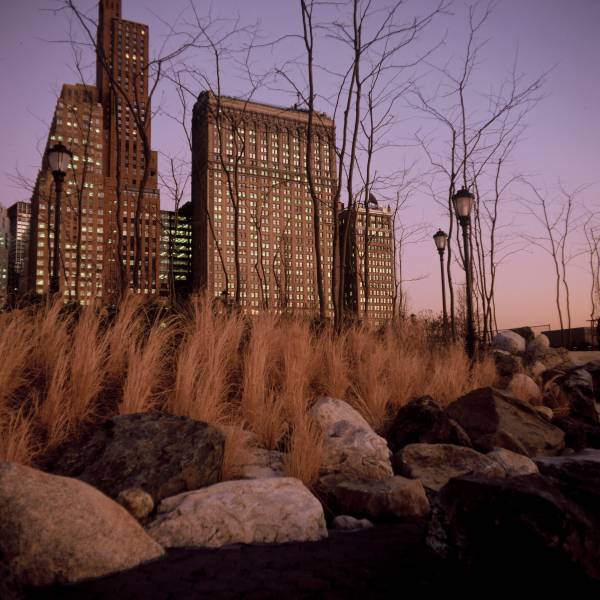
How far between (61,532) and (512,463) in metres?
4.03

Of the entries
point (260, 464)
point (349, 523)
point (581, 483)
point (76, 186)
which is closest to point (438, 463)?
point (349, 523)

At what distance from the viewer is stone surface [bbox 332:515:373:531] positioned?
3.55 metres

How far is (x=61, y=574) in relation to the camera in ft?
8.31

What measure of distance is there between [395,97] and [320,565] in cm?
1255

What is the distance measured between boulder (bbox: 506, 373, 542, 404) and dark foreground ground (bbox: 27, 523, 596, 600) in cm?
657

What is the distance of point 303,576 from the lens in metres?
2.61

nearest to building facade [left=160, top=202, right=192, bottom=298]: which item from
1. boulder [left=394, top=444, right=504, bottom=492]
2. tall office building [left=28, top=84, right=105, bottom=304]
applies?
tall office building [left=28, top=84, right=105, bottom=304]

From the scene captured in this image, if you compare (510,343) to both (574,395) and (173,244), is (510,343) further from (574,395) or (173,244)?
(173,244)

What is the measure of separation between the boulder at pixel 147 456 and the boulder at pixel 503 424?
3486 millimetres

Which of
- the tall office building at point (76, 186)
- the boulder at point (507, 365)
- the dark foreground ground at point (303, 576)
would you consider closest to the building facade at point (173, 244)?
the tall office building at point (76, 186)

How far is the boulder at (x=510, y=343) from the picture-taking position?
1590 centimetres

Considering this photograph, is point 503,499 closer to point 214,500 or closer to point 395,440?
point 214,500

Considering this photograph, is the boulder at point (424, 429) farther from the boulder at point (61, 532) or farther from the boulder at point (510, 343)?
the boulder at point (510, 343)

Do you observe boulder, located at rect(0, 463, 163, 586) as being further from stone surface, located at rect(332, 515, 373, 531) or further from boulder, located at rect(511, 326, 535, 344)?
boulder, located at rect(511, 326, 535, 344)
